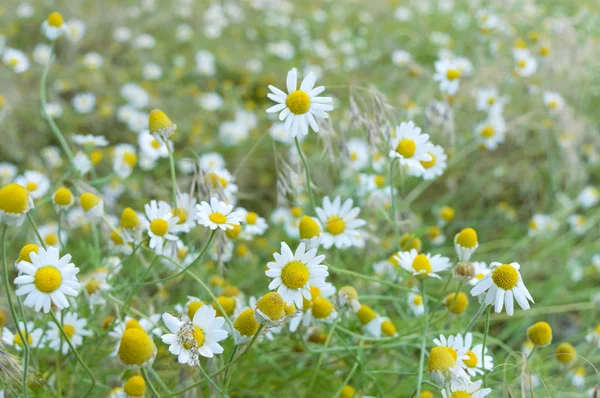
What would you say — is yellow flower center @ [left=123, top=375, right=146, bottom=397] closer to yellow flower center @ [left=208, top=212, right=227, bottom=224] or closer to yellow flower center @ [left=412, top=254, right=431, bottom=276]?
yellow flower center @ [left=208, top=212, right=227, bottom=224]

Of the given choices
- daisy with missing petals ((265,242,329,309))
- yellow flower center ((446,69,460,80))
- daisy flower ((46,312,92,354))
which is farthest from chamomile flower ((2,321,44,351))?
yellow flower center ((446,69,460,80))

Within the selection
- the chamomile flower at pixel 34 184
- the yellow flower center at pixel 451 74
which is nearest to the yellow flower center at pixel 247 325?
the chamomile flower at pixel 34 184

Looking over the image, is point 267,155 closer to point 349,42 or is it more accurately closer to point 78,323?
point 349,42

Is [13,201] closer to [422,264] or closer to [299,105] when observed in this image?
[299,105]

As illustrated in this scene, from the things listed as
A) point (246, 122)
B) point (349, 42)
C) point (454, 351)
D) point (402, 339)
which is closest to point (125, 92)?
point (246, 122)

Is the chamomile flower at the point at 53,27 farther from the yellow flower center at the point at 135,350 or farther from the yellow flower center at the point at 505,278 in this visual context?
the yellow flower center at the point at 505,278

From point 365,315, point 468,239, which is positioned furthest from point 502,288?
point 365,315

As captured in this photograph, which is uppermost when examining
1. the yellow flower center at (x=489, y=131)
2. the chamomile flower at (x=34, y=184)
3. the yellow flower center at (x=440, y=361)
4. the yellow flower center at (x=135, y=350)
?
the yellow flower center at (x=489, y=131)
